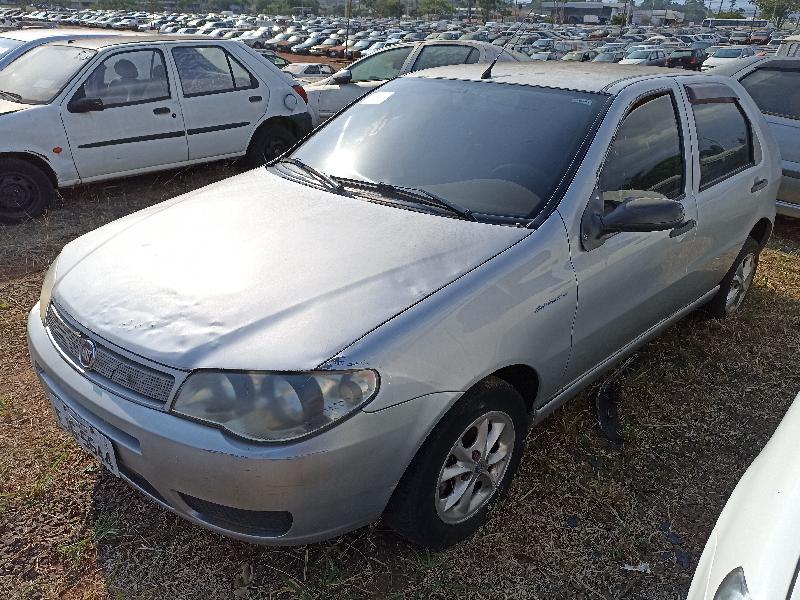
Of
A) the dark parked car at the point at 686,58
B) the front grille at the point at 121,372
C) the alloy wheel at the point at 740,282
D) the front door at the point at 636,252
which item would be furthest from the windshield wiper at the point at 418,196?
the dark parked car at the point at 686,58

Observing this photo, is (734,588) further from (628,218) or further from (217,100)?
(217,100)

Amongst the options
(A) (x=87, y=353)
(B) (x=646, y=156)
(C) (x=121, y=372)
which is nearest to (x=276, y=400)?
(C) (x=121, y=372)

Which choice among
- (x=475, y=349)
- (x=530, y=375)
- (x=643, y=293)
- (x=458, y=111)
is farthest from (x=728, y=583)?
(x=458, y=111)

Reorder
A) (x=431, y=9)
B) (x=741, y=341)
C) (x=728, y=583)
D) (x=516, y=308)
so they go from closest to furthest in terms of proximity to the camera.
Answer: (x=728, y=583) → (x=516, y=308) → (x=741, y=341) → (x=431, y=9)

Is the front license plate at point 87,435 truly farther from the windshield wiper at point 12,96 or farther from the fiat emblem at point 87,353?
the windshield wiper at point 12,96

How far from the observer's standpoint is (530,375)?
95.0 inches

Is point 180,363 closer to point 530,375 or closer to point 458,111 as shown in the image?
point 530,375

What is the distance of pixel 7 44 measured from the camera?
6.48m

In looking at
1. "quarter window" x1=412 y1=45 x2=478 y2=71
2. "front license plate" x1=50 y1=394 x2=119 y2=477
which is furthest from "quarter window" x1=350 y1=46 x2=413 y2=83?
"front license plate" x1=50 y1=394 x2=119 y2=477

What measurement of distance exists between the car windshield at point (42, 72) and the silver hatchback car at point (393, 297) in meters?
3.38

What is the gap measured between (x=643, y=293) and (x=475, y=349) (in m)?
1.18

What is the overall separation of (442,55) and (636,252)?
598 centimetres

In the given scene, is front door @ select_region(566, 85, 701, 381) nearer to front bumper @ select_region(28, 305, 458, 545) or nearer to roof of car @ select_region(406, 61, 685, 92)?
roof of car @ select_region(406, 61, 685, 92)

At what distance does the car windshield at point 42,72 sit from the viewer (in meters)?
5.52
